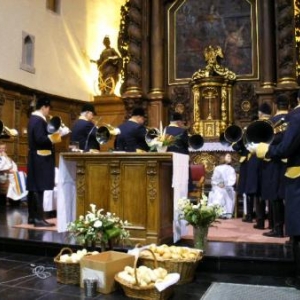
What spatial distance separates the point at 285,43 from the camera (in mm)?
11289

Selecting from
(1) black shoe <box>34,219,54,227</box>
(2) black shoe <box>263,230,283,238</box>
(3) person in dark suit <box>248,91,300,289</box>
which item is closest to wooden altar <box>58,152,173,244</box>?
(1) black shoe <box>34,219,54,227</box>

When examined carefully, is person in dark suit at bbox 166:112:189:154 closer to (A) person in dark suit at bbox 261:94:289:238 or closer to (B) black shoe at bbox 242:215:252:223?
(B) black shoe at bbox 242:215:252:223

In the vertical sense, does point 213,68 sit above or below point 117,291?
above

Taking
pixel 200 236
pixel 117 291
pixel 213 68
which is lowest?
pixel 117 291

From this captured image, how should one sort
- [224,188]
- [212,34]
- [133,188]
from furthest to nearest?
[212,34] → [224,188] → [133,188]

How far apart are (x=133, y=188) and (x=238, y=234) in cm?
179

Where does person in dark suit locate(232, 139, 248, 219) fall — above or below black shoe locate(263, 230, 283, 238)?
above

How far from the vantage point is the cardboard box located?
13.1 ft

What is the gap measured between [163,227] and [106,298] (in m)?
1.71

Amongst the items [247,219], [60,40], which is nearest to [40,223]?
[247,219]

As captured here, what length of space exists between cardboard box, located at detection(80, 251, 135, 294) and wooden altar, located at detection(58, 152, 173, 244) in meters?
1.14

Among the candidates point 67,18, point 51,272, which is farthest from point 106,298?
point 67,18

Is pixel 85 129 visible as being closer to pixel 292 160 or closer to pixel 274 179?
pixel 274 179

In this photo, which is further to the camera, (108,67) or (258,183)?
(108,67)
